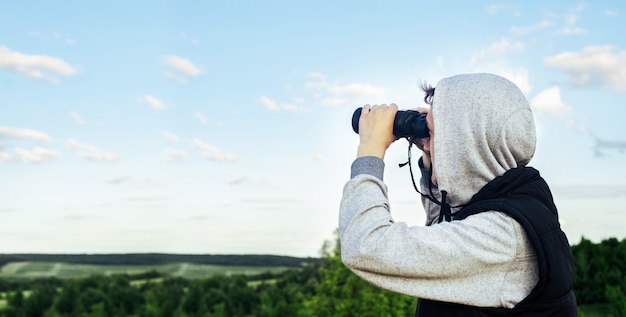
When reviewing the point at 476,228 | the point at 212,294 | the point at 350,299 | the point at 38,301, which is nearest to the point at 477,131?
the point at 476,228

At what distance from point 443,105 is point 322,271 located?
623 cm

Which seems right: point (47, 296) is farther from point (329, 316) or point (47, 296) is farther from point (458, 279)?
point (458, 279)

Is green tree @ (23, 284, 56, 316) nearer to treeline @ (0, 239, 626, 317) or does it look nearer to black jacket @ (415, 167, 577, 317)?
treeline @ (0, 239, 626, 317)

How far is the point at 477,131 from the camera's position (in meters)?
1.73

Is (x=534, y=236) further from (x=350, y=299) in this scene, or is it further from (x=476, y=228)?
(x=350, y=299)

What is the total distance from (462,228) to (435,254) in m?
0.11

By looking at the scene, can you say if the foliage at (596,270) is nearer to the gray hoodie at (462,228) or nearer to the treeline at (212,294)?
the treeline at (212,294)

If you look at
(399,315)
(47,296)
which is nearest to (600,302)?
(399,315)

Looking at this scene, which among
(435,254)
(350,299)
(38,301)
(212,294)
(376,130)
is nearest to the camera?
(435,254)

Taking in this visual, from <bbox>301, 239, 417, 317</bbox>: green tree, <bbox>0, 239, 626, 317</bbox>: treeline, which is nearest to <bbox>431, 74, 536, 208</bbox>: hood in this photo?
<bbox>301, 239, 417, 317</bbox>: green tree

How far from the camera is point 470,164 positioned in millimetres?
1764

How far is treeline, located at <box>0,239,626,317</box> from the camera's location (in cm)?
775

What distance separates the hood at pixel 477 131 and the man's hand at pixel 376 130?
174mm

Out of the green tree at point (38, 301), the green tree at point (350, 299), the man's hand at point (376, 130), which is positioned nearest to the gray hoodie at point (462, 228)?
the man's hand at point (376, 130)
